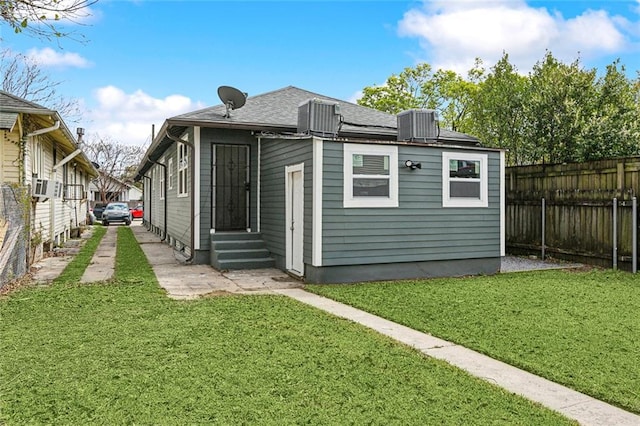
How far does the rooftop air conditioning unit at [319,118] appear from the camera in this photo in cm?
882

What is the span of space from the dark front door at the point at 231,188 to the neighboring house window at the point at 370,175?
3397 mm

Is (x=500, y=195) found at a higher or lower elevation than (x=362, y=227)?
higher

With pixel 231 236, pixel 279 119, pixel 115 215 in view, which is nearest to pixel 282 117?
pixel 279 119

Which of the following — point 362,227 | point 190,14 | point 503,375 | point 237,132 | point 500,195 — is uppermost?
point 190,14

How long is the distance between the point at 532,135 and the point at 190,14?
9551 mm

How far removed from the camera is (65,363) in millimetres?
3688

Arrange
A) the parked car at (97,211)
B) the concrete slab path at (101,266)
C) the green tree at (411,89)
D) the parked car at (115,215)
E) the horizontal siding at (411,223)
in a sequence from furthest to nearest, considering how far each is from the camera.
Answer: the parked car at (97,211) → the green tree at (411,89) → the parked car at (115,215) → the concrete slab path at (101,266) → the horizontal siding at (411,223)

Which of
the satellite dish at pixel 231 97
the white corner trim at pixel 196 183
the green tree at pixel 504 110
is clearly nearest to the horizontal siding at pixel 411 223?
the satellite dish at pixel 231 97

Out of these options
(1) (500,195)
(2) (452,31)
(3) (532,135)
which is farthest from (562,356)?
(2) (452,31)

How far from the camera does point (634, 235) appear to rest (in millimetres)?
8750

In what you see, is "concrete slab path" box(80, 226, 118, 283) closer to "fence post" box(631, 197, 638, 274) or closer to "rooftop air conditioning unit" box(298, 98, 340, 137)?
"rooftop air conditioning unit" box(298, 98, 340, 137)

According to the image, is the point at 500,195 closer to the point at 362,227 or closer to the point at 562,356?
the point at 362,227

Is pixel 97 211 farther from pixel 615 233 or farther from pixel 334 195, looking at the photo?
pixel 615 233

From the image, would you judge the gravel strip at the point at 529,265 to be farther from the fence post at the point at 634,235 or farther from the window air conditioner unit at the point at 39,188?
the window air conditioner unit at the point at 39,188
